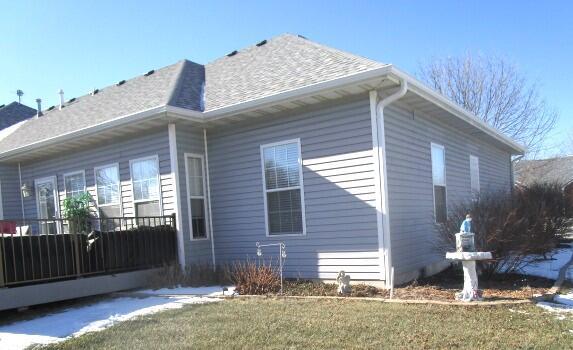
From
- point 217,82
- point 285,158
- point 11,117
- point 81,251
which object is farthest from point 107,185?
point 11,117

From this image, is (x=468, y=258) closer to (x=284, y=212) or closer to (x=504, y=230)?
(x=504, y=230)

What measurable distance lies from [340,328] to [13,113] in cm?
1677

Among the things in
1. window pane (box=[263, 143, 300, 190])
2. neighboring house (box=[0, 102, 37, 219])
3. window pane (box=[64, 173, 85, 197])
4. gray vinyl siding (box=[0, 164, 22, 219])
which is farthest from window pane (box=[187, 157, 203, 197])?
neighboring house (box=[0, 102, 37, 219])

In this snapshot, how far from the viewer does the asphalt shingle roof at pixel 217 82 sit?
8438 mm

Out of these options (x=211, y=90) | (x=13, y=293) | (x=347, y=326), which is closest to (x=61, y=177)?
(x=211, y=90)

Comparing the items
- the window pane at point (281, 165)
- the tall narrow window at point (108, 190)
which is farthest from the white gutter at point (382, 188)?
the tall narrow window at point (108, 190)

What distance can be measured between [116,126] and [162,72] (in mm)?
3212

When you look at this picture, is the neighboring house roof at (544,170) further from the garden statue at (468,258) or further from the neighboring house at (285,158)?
the garden statue at (468,258)

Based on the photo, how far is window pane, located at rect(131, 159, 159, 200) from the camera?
31.9 ft

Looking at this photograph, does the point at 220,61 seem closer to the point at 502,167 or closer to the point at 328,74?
the point at 328,74

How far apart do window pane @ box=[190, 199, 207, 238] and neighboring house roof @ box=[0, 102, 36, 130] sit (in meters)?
10.8

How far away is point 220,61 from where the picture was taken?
12.0m

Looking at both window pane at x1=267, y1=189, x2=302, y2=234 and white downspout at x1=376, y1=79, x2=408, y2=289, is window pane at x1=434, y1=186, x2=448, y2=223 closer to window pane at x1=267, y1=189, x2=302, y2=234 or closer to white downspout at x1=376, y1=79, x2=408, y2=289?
white downspout at x1=376, y1=79, x2=408, y2=289

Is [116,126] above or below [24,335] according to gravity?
above
